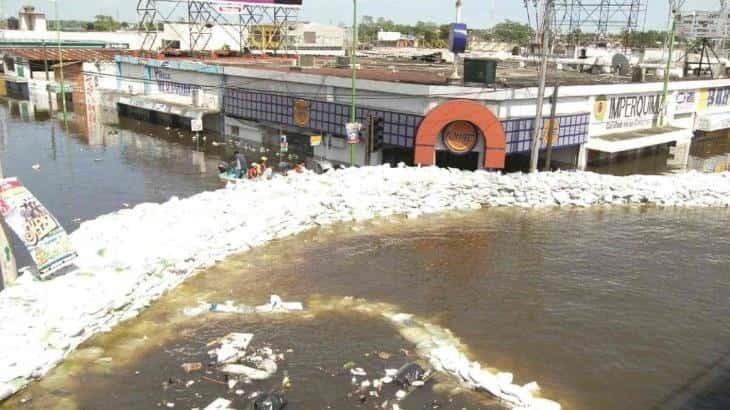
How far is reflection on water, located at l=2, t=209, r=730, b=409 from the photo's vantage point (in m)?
11.9

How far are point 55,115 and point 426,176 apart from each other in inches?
1410

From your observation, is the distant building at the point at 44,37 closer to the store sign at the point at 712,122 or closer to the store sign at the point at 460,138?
the store sign at the point at 460,138

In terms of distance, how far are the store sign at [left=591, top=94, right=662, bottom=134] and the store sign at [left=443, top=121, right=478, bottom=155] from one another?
8544mm

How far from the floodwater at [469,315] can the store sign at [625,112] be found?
10.6 metres

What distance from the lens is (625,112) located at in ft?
Result: 115

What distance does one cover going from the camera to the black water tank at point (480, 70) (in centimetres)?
Answer: 2784

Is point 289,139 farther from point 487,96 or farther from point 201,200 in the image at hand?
point 201,200

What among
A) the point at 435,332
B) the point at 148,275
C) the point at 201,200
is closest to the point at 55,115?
the point at 201,200

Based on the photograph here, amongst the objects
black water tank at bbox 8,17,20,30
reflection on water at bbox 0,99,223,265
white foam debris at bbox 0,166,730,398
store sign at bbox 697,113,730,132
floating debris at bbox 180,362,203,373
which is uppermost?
black water tank at bbox 8,17,20,30

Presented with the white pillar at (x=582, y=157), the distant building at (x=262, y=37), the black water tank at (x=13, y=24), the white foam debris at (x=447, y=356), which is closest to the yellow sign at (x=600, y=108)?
the white pillar at (x=582, y=157)

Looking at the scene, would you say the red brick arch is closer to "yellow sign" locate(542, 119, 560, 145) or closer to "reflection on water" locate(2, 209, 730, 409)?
"yellow sign" locate(542, 119, 560, 145)

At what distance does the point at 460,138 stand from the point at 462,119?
1.00m

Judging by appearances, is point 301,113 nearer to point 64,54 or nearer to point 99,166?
point 99,166

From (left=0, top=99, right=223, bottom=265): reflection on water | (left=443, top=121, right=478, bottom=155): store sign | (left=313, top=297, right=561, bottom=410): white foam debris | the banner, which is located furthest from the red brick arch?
the banner
